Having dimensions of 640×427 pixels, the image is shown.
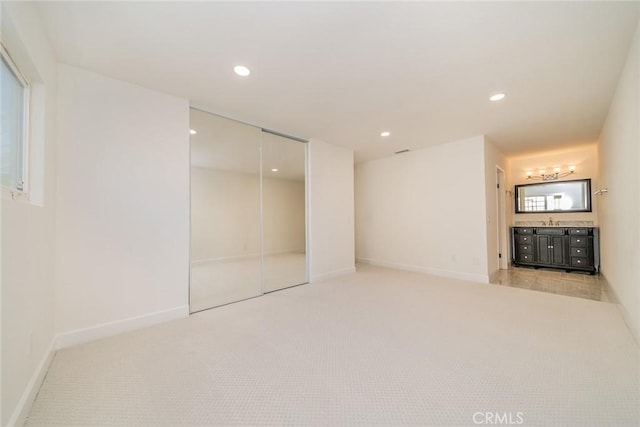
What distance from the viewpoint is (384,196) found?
566 centimetres

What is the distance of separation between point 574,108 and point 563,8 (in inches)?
87.5

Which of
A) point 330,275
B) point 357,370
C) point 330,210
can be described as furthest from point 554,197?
point 357,370

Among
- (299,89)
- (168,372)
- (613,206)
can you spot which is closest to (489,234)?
(613,206)

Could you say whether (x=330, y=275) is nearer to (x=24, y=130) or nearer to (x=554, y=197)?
(x=24, y=130)

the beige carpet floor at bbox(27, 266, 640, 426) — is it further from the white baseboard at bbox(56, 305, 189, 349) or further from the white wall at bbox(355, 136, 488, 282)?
the white wall at bbox(355, 136, 488, 282)

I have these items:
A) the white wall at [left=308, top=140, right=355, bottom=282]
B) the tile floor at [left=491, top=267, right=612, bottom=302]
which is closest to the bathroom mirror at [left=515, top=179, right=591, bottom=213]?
the tile floor at [left=491, top=267, right=612, bottom=302]

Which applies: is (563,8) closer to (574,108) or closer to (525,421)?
(574,108)

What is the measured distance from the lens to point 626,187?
2438 millimetres

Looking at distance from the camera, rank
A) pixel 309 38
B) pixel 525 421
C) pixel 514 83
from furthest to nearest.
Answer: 1. pixel 514 83
2. pixel 309 38
3. pixel 525 421

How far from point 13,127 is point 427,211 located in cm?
529

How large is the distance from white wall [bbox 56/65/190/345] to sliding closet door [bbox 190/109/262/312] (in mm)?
323

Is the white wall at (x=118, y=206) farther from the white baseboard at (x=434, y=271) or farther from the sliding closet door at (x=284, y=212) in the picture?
the white baseboard at (x=434, y=271)

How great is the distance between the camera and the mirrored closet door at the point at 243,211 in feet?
10.6

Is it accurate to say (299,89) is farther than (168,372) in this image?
Yes
